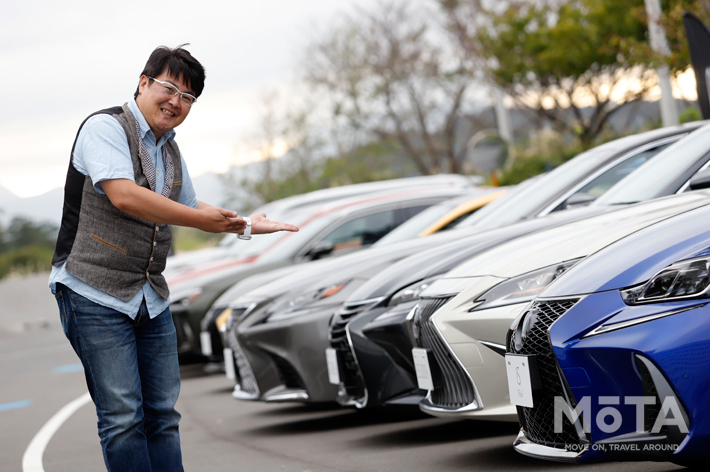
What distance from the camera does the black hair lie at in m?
3.34

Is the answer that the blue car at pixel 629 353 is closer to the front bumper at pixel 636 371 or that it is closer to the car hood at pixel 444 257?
the front bumper at pixel 636 371

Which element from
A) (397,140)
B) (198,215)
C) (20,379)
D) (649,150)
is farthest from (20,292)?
(198,215)

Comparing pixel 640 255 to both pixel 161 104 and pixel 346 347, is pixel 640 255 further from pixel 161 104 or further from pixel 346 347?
pixel 346 347

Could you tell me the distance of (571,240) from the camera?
163 inches

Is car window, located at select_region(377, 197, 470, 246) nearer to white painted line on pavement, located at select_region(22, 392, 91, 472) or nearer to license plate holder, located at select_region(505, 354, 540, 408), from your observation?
white painted line on pavement, located at select_region(22, 392, 91, 472)

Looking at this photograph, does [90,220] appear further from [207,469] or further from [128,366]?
[207,469]

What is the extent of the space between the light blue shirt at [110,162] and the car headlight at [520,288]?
1.48 meters

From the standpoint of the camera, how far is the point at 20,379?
11289 mm

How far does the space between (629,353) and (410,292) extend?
2.31m

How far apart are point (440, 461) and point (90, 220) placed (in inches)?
88.8

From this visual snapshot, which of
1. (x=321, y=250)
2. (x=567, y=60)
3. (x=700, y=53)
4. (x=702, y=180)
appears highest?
(x=567, y=60)

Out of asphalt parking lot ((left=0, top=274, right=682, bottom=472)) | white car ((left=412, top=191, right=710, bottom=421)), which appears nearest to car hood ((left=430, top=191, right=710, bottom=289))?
white car ((left=412, top=191, right=710, bottom=421))

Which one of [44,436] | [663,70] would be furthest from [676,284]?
[663,70]

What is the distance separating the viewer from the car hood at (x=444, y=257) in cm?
508
